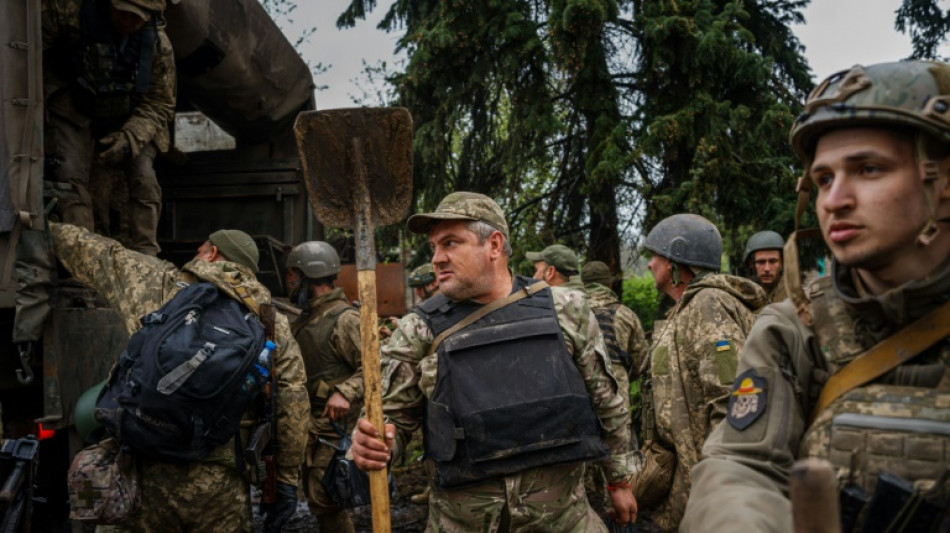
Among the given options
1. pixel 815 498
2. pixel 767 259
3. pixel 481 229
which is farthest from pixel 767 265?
pixel 815 498

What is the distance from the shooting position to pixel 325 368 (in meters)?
5.29

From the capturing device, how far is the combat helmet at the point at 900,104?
4.86 feet

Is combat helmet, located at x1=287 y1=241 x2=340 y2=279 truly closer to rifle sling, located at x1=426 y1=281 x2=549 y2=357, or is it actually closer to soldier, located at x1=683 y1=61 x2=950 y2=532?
rifle sling, located at x1=426 y1=281 x2=549 y2=357

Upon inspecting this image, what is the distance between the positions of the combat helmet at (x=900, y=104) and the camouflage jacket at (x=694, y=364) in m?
2.13

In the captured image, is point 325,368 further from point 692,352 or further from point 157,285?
point 692,352

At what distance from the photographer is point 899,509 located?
1385mm

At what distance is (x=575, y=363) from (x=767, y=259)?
3654 mm

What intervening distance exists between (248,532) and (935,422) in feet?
10.9

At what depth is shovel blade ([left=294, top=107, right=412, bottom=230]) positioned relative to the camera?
10.3 ft

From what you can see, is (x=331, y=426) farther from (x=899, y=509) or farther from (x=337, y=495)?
(x=899, y=509)

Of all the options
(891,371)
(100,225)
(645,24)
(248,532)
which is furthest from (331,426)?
(645,24)

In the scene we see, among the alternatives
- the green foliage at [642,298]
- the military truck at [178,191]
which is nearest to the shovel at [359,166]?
the military truck at [178,191]

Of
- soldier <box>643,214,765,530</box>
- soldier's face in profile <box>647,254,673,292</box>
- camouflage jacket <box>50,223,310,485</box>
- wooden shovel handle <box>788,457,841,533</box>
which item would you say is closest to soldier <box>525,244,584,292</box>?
soldier's face in profile <box>647,254,673,292</box>

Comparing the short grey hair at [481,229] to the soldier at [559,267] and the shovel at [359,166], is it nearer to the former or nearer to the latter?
the shovel at [359,166]
